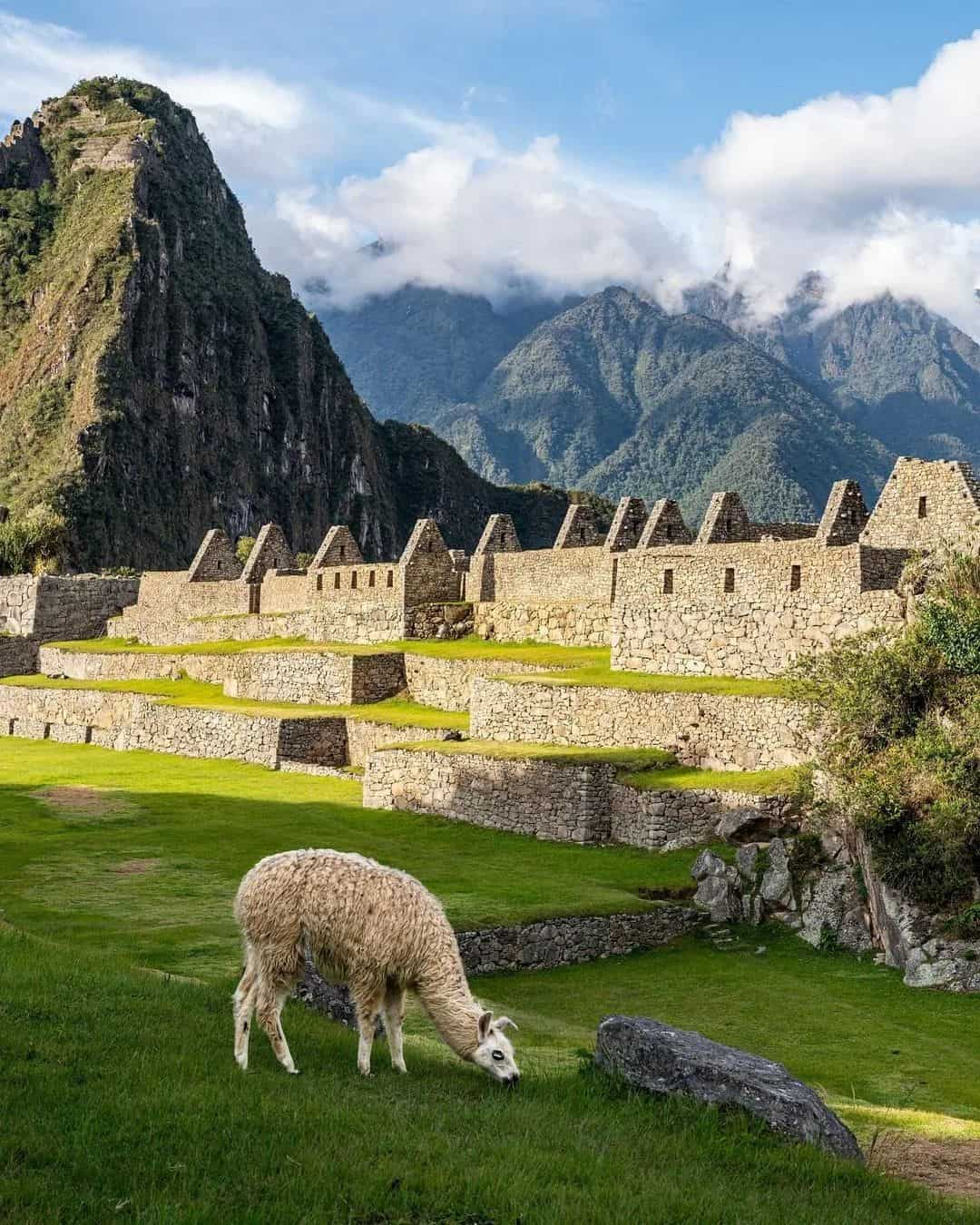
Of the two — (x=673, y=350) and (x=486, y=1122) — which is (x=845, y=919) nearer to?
(x=486, y=1122)

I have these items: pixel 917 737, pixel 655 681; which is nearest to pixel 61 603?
pixel 655 681

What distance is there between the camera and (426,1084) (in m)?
8.34

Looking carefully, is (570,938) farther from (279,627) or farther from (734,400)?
(734,400)

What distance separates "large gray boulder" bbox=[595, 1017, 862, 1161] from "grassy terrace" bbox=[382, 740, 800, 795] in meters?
12.0

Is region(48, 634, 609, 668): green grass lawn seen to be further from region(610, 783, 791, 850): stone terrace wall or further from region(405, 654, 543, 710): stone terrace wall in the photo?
region(610, 783, 791, 850): stone terrace wall

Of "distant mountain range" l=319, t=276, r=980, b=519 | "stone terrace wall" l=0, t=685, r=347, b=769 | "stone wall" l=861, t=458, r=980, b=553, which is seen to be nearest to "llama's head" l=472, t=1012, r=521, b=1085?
"stone wall" l=861, t=458, r=980, b=553

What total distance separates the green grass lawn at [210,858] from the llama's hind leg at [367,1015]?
173 inches

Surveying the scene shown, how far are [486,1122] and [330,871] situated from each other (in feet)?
6.73

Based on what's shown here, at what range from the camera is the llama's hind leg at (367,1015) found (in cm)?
835

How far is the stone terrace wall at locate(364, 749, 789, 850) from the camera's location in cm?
2133

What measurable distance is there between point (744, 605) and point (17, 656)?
118 ft

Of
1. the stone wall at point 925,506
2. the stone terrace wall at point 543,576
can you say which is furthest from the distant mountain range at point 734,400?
the stone wall at point 925,506

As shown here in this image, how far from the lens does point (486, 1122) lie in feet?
24.0

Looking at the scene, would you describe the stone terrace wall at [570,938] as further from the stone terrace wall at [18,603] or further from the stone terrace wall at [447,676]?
the stone terrace wall at [18,603]
